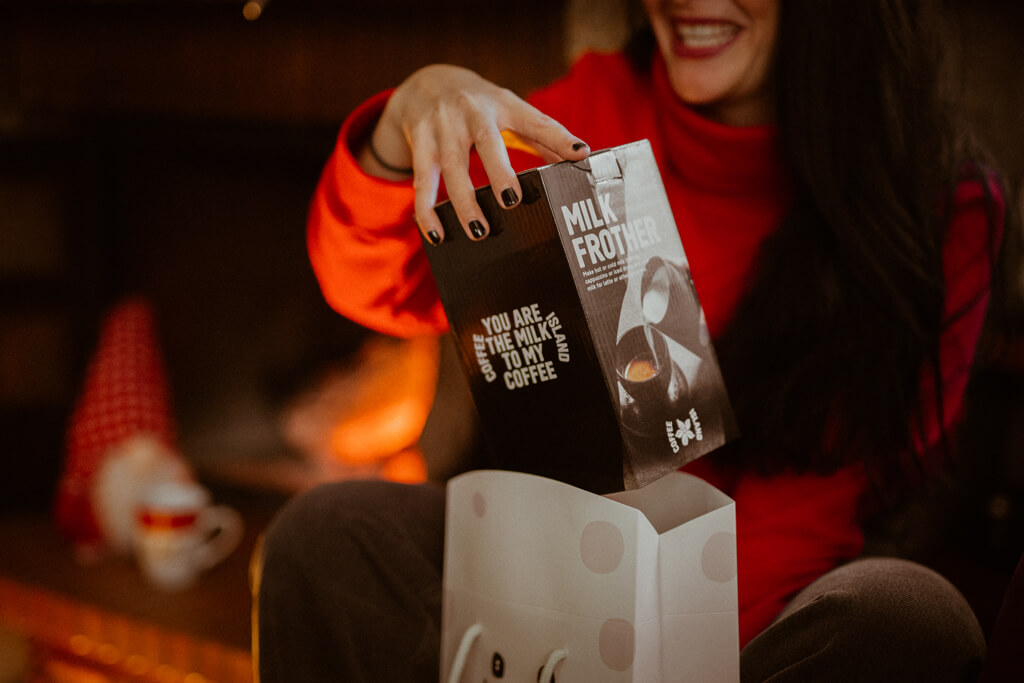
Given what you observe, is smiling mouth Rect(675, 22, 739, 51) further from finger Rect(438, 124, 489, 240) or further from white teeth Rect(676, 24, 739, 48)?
finger Rect(438, 124, 489, 240)

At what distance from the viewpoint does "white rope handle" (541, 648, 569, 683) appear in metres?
0.53

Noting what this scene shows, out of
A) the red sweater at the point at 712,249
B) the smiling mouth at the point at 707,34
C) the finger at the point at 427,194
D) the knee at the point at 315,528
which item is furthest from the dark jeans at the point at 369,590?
the smiling mouth at the point at 707,34

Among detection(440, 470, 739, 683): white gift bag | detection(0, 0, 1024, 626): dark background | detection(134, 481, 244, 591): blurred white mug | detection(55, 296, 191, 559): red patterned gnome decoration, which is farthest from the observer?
detection(55, 296, 191, 559): red patterned gnome decoration

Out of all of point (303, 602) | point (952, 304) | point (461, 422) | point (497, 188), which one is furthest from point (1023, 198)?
point (303, 602)

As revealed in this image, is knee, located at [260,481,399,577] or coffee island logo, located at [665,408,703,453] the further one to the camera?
knee, located at [260,481,399,577]

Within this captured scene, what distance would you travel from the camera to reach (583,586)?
530mm

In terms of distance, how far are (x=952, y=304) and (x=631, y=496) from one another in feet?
1.41

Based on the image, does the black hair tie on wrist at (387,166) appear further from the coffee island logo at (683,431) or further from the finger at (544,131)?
the coffee island logo at (683,431)

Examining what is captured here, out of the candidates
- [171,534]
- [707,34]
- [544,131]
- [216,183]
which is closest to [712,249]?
[707,34]

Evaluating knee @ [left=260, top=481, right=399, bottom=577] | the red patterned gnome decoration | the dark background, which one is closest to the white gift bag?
knee @ [left=260, top=481, right=399, bottom=577]

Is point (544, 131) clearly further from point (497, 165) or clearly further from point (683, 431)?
point (683, 431)

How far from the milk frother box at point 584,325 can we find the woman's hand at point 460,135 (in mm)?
12

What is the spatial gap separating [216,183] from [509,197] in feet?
4.16

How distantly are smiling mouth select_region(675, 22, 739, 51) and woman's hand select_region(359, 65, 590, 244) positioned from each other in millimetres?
287
